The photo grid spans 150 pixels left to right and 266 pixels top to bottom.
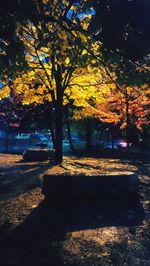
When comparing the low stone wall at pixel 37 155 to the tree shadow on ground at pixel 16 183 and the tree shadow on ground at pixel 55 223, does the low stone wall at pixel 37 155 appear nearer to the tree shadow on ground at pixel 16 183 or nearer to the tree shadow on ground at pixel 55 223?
the tree shadow on ground at pixel 16 183

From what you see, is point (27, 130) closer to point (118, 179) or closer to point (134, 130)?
point (134, 130)

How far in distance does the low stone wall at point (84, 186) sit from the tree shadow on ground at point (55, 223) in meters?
0.20

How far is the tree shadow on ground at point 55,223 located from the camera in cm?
532

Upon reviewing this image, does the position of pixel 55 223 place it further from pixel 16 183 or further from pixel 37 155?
pixel 37 155

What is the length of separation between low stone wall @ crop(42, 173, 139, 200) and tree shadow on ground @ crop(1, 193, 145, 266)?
196 mm

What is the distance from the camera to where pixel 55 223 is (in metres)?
7.06

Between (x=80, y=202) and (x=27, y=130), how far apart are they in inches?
1408

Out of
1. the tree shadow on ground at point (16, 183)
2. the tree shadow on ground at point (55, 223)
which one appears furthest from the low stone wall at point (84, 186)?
the tree shadow on ground at point (16, 183)

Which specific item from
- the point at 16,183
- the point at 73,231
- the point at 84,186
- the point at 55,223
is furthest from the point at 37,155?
the point at 73,231

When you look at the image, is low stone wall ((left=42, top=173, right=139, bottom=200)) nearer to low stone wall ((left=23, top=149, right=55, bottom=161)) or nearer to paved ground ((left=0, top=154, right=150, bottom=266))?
paved ground ((left=0, top=154, right=150, bottom=266))

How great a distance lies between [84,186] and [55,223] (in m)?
1.80

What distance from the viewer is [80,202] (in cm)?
873

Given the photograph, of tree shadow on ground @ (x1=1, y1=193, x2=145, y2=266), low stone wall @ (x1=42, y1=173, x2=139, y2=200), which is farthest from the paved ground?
low stone wall @ (x1=42, y1=173, x2=139, y2=200)

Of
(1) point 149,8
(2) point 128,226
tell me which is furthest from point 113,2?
(2) point 128,226
